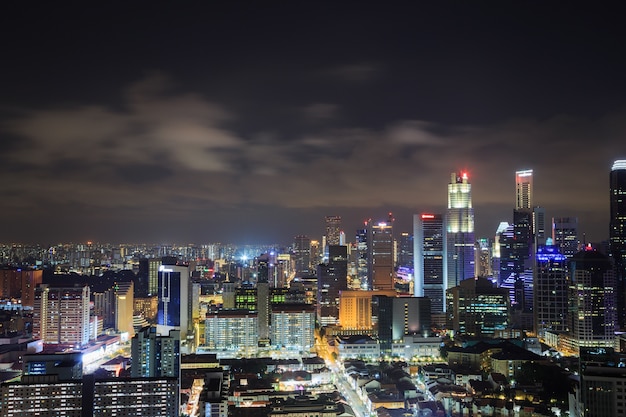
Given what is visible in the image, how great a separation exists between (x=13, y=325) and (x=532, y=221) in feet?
49.0

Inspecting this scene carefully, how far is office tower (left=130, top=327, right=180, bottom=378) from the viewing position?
945 cm

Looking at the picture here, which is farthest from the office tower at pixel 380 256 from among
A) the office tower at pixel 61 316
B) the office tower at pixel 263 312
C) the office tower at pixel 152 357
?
the office tower at pixel 152 357

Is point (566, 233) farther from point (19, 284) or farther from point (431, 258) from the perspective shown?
point (19, 284)

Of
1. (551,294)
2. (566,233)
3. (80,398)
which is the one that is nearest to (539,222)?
(566,233)

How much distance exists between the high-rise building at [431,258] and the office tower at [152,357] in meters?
10.8

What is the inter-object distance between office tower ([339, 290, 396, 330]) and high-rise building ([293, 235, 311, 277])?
33.1ft

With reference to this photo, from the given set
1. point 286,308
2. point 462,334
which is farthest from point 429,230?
point 286,308

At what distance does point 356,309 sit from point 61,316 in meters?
7.17

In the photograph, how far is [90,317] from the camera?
599 inches

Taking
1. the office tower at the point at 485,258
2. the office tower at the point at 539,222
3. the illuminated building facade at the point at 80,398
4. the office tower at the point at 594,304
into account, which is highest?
the office tower at the point at 539,222

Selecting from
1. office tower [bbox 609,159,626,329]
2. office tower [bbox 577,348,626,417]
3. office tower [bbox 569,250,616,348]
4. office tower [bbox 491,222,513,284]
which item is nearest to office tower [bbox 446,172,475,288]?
office tower [bbox 491,222,513,284]

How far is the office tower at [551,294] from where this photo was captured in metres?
15.4

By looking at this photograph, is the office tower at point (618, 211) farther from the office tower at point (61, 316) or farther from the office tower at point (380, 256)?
the office tower at point (61, 316)

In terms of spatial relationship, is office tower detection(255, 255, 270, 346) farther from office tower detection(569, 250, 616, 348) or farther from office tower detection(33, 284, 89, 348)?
office tower detection(569, 250, 616, 348)
